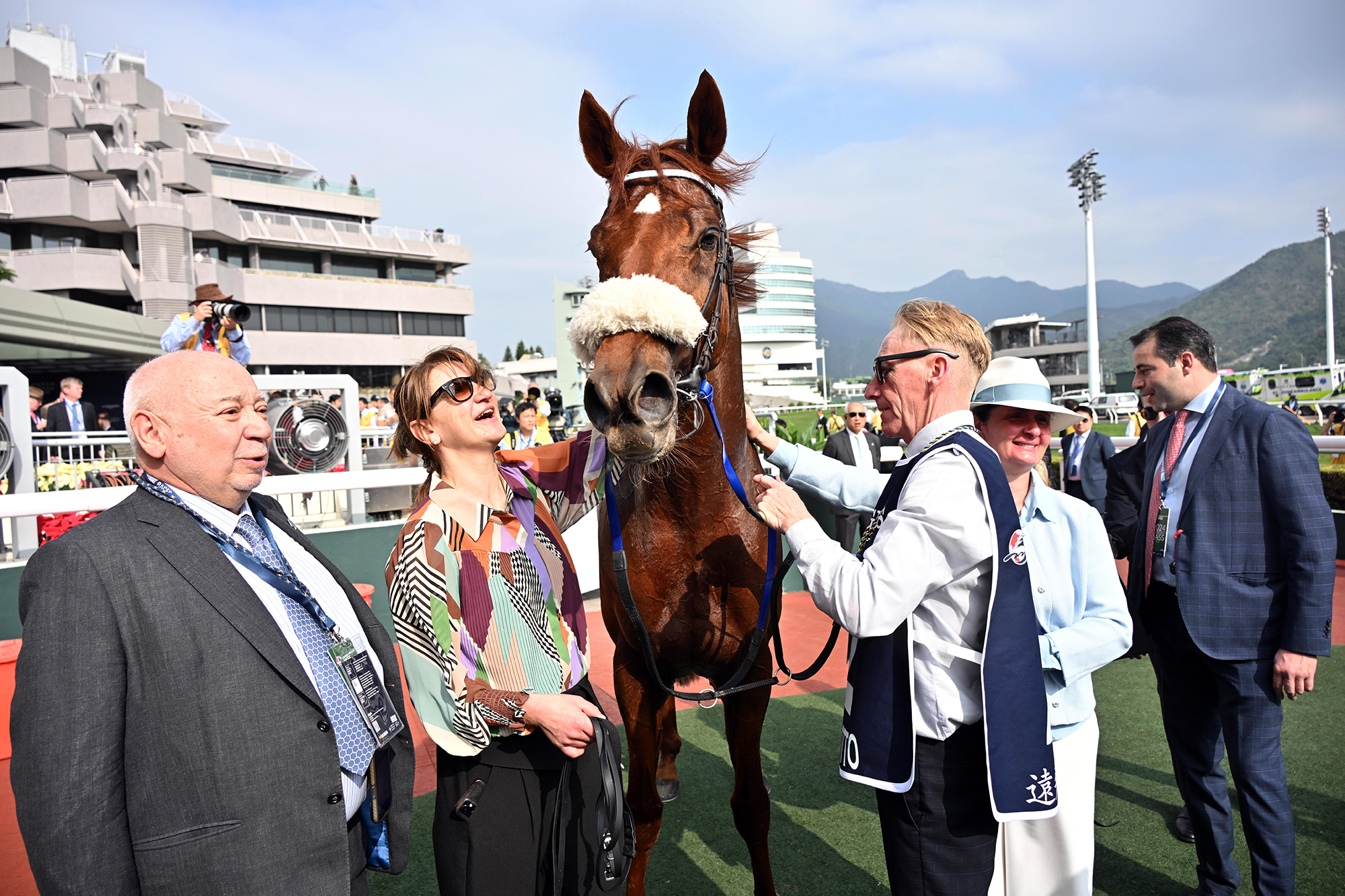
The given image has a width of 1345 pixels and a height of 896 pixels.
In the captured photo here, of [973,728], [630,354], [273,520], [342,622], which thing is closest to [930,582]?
Answer: [973,728]

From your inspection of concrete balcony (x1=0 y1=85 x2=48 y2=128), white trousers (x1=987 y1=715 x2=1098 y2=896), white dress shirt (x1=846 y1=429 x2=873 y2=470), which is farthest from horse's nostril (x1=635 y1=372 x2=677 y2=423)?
concrete balcony (x1=0 y1=85 x2=48 y2=128)

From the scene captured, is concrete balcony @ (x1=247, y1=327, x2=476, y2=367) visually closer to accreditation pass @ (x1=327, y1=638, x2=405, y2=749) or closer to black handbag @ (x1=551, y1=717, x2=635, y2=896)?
accreditation pass @ (x1=327, y1=638, x2=405, y2=749)

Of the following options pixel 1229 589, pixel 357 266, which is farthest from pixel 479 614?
pixel 357 266

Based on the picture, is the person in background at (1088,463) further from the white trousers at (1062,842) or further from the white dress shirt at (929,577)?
the white dress shirt at (929,577)

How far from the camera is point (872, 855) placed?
2898 millimetres

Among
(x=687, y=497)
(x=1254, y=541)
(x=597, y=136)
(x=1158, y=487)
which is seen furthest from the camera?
(x=1158, y=487)

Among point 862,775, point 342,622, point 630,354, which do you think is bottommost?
point 862,775

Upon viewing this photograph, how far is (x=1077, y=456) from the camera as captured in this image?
7.54 metres

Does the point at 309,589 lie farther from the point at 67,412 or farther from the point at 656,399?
the point at 67,412

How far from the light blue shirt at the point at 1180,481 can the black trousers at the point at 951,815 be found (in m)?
1.58

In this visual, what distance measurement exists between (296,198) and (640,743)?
53.5 m

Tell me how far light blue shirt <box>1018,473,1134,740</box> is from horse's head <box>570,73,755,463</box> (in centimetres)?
107

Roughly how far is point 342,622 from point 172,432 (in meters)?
0.59

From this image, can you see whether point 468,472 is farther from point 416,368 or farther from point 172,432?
point 172,432
